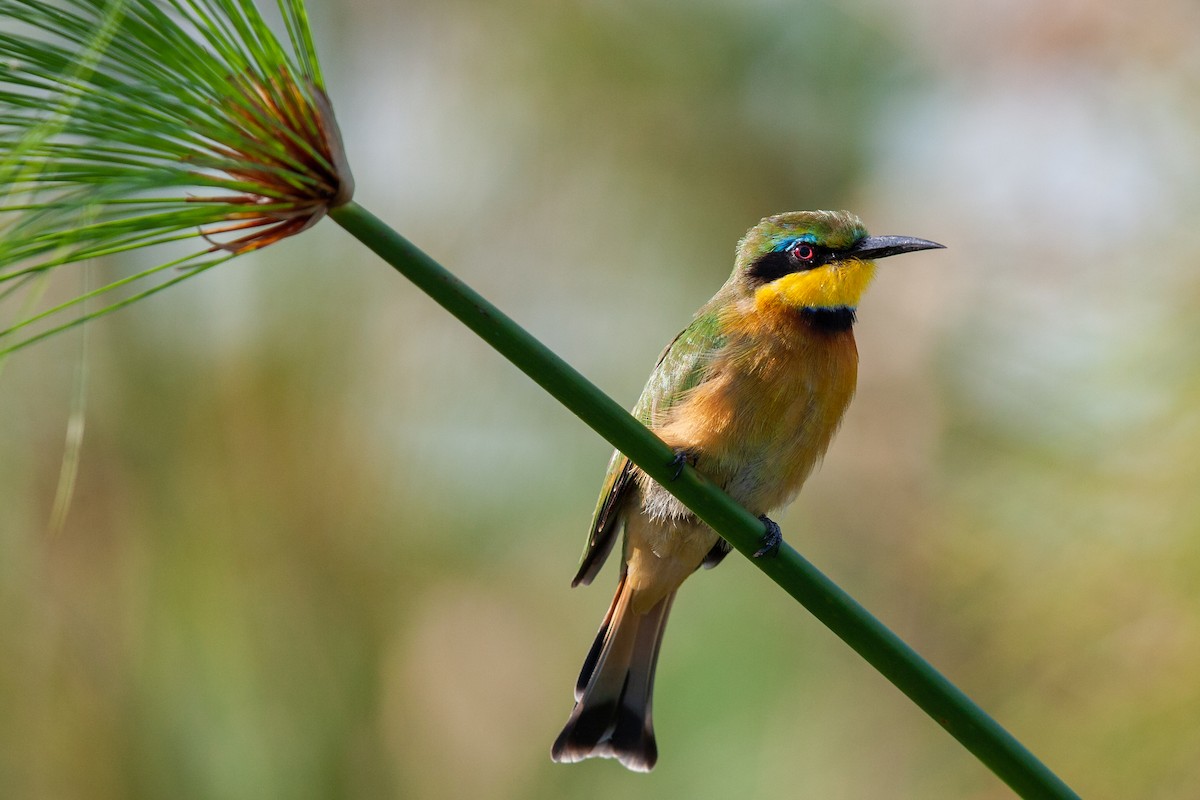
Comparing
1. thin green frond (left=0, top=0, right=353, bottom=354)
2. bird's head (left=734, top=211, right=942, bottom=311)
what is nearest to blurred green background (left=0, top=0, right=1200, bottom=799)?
bird's head (left=734, top=211, right=942, bottom=311)

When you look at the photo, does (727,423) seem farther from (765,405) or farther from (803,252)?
(803,252)

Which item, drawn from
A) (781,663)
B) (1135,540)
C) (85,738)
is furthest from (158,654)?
(1135,540)

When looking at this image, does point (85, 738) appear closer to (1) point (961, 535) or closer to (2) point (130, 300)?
(1) point (961, 535)

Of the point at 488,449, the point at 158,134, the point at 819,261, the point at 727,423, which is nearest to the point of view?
the point at 158,134

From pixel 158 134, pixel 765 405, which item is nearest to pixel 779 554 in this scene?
pixel 158 134

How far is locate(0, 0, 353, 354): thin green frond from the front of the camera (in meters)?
1.33

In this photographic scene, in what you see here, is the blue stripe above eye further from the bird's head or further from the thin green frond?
the thin green frond

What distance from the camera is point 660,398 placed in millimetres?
3102

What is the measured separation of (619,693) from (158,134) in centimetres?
209

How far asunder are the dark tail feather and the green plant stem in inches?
62.5

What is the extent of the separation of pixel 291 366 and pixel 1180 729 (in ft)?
13.0

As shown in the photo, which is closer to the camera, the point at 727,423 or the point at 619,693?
the point at 727,423

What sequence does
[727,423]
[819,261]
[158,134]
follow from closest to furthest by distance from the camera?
1. [158,134]
2. [727,423]
3. [819,261]

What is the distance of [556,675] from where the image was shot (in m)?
5.84
